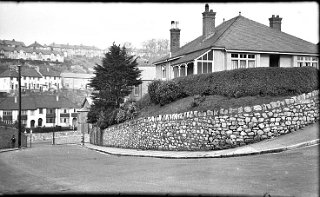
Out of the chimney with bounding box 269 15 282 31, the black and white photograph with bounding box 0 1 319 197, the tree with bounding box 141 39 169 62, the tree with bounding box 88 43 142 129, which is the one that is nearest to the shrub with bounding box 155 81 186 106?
the black and white photograph with bounding box 0 1 319 197

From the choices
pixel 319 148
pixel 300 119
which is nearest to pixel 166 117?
pixel 300 119

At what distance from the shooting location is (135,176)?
11.4 metres

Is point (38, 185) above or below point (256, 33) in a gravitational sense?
below

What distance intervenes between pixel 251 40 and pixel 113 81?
55.0 feet

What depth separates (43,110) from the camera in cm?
9138

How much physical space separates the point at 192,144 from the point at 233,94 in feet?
10.9

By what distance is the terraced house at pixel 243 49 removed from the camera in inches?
1150

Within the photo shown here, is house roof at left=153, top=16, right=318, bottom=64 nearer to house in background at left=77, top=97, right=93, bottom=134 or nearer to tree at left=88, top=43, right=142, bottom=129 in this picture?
tree at left=88, top=43, right=142, bottom=129

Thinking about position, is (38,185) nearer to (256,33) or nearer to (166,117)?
(166,117)

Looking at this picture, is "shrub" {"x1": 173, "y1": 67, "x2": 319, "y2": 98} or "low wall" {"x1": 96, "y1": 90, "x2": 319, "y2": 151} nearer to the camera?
"low wall" {"x1": 96, "y1": 90, "x2": 319, "y2": 151}

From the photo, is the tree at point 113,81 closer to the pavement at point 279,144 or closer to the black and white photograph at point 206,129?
the black and white photograph at point 206,129

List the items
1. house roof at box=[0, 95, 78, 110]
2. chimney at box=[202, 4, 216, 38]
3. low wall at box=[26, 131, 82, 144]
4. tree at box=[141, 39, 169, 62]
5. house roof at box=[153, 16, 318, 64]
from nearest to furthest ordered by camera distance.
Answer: house roof at box=[153, 16, 318, 64]
chimney at box=[202, 4, 216, 38]
tree at box=[141, 39, 169, 62]
low wall at box=[26, 131, 82, 144]
house roof at box=[0, 95, 78, 110]

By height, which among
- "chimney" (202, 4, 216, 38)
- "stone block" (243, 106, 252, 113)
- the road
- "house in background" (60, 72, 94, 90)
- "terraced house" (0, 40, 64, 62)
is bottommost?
the road

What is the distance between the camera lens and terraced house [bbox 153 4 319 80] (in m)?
29.2
